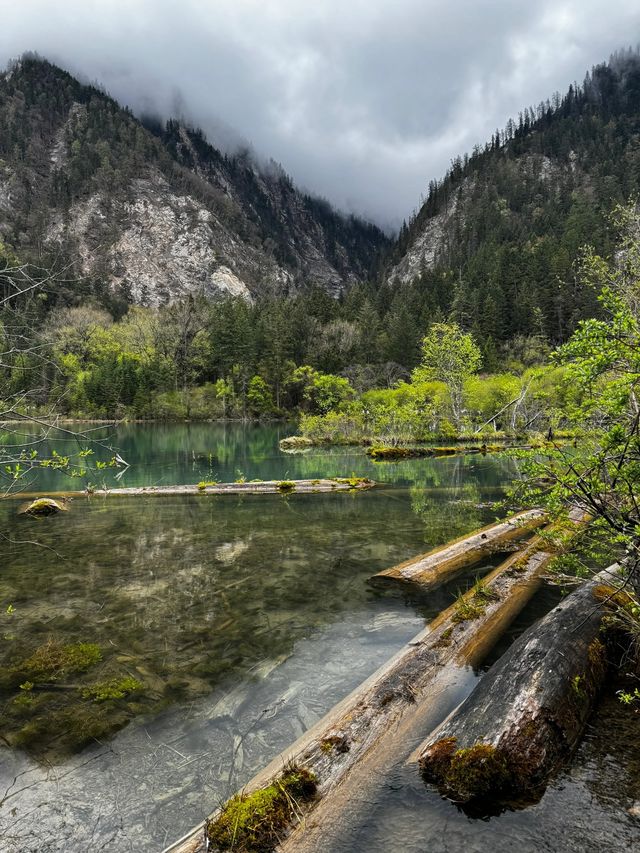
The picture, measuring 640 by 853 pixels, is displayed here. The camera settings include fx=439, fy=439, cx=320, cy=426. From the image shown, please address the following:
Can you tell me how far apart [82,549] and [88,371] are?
90037 mm

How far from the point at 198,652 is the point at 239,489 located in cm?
1605

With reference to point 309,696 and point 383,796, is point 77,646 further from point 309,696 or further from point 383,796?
point 383,796

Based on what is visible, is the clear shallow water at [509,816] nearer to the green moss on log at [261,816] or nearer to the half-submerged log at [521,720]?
the half-submerged log at [521,720]

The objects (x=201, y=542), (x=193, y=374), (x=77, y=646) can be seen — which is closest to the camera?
(x=77, y=646)

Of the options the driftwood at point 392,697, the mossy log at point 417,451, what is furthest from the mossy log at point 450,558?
the mossy log at point 417,451

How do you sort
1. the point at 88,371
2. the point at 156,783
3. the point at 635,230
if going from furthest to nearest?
the point at 88,371, the point at 635,230, the point at 156,783

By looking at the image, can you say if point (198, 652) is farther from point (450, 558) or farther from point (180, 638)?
point (450, 558)

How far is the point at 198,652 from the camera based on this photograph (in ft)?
25.5

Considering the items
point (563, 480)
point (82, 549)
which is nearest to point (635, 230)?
point (563, 480)

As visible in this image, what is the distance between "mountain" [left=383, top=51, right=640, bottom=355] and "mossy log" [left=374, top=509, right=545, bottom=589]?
1321 inches

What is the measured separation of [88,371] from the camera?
9244cm

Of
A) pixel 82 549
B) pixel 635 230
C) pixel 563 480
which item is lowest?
pixel 82 549

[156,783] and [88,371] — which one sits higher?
[88,371]

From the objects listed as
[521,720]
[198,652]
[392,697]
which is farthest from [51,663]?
[521,720]
